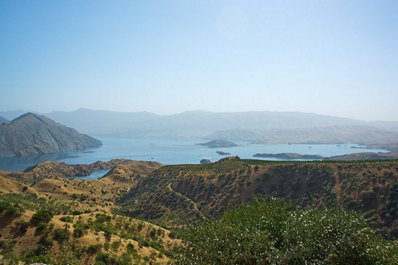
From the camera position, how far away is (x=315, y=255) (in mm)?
16844

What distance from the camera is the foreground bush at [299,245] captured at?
16.6m

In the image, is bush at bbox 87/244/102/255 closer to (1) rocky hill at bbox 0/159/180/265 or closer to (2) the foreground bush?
(1) rocky hill at bbox 0/159/180/265

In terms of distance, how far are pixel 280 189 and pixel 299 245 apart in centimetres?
5130

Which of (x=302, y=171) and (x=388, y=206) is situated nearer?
(x=388, y=206)

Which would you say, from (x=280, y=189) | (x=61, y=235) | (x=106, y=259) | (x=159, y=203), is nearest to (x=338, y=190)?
(x=280, y=189)

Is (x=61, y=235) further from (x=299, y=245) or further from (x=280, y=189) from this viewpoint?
(x=280, y=189)

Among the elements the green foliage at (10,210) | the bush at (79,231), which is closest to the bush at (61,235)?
the bush at (79,231)

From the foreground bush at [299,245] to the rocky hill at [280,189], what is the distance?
3013 centimetres

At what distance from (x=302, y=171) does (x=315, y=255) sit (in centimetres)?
5457

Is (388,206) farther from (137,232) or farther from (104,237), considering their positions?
(104,237)

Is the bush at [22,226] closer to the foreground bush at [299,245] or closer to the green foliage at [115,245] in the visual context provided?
the green foliage at [115,245]

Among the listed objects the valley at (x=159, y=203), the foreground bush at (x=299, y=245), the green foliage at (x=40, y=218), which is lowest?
the valley at (x=159, y=203)

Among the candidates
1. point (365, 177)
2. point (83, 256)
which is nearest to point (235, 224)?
point (83, 256)

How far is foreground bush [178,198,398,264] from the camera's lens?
16.6 meters
